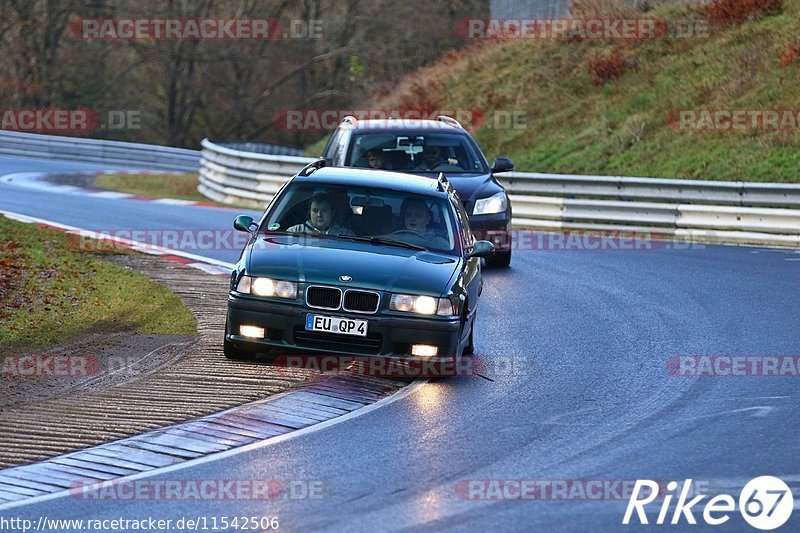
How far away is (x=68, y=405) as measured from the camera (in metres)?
9.36

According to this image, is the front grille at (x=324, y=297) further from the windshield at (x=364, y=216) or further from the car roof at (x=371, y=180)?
the car roof at (x=371, y=180)

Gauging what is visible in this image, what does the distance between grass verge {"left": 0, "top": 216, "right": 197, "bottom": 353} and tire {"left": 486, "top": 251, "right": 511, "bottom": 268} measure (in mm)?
4899

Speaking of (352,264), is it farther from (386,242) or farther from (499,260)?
(499,260)

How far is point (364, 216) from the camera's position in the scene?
11.7 meters

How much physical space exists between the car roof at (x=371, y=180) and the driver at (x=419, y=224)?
150mm

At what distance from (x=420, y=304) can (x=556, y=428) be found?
186cm

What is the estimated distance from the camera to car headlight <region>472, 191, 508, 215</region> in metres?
17.5

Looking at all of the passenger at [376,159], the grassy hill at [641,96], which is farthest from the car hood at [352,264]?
the grassy hill at [641,96]

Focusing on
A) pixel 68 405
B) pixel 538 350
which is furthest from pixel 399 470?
pixel 538 350

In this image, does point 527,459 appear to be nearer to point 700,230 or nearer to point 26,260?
point 26,260

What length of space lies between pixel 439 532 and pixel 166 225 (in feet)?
52.2

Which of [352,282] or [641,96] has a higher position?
[641,96]

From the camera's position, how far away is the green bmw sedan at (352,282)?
10430mm

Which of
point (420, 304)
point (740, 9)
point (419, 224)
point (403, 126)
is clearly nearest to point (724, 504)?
point (420, 304)
